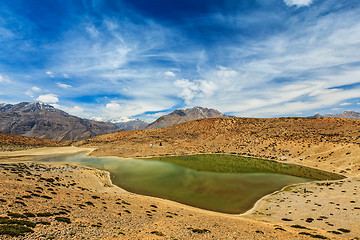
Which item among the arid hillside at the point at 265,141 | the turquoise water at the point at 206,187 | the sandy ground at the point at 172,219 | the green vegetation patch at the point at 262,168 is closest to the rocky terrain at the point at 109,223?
the sandy ground at the point at 172,219

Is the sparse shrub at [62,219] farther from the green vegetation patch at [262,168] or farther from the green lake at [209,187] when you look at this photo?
the green vegetation patch at [262,168]

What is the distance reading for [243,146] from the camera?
328ft

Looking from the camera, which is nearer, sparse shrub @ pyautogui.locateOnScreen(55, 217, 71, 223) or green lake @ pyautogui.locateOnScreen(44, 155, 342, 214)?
sparse shrub @ pyautogui.locateOnScreen(55, 217, 71, 223)

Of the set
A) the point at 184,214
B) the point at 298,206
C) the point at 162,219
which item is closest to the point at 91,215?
the point at 162,219

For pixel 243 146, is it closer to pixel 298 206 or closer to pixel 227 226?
pixel 298 206

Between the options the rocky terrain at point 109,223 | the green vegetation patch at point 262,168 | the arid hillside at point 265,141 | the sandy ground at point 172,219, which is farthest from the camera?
the arid hillside at point 265,141

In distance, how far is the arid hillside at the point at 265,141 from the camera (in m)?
63.9

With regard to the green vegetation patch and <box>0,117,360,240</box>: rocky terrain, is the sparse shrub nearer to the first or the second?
<box>0,117,360,240</box>: rocky terrain

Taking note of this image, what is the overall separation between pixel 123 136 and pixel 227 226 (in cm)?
14103

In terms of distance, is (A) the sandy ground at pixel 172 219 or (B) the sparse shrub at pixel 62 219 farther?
(B) the sparse shrub at pixel 62 219

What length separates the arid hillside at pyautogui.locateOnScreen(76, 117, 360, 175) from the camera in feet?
210

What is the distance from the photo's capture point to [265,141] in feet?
320

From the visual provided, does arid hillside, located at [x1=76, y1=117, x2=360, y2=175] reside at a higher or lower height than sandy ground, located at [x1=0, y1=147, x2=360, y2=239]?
higher

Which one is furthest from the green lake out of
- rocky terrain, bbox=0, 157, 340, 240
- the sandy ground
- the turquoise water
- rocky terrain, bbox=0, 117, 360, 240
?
rocky terrain, bbox=0, 157, 340, 240
